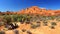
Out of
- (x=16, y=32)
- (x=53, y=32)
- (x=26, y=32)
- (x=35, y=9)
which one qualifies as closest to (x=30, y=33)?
(x=26, y=32)

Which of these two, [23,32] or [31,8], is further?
[31,8]

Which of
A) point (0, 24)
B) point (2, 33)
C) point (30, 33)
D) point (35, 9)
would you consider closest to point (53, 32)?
point (30, 33)

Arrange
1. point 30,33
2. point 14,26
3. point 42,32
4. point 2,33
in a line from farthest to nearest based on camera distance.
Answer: point 14,26, point 42,32, point 30,33, point 2,33

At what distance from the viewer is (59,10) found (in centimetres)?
7394

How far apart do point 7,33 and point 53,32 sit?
14.1 feet

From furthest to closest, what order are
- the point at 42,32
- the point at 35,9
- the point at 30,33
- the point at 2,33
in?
the point at 35,9 < the point at 42,32 < the point at 30,33 < the point at 2,33

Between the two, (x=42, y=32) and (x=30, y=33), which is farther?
(x=42, y=32)

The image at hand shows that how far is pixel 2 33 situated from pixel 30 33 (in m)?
2.39

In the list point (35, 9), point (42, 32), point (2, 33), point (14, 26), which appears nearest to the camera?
point (2, 33)

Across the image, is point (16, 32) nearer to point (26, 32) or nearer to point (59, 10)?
point (26, 32)

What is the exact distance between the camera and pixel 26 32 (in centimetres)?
1262

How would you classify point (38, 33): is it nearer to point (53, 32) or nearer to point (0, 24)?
point (53, 32)

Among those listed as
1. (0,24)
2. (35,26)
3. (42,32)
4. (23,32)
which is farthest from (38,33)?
(0,24)

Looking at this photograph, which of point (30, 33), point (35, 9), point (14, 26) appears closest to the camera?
point (30, 33)
